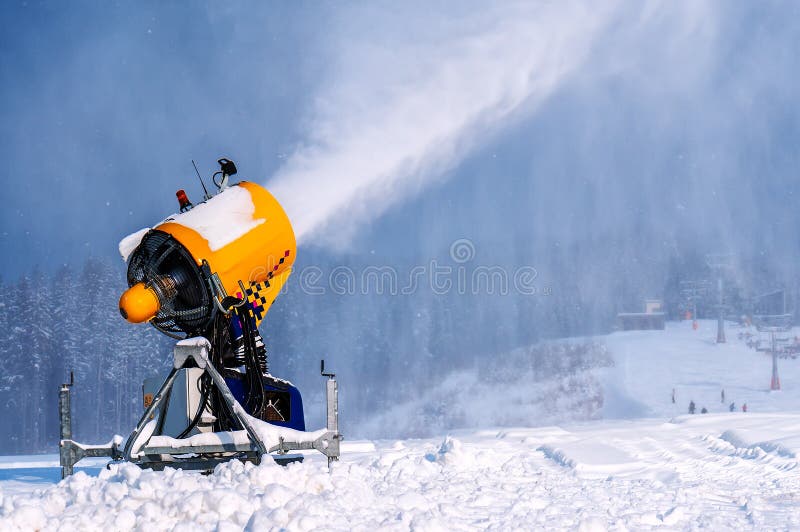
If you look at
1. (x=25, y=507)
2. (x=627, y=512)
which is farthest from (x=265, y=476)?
(x=627, y=512)

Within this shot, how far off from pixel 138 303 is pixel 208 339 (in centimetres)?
87

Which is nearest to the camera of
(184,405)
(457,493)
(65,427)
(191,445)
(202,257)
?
(457,493)

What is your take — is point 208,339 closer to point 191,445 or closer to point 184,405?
point 184,405

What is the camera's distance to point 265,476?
298 inches

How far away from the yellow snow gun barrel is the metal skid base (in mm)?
612

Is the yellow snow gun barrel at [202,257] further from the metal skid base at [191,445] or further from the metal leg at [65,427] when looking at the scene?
the metal leg at [65,427]

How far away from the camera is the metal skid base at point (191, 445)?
28.7ft

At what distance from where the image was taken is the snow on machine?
349 inches

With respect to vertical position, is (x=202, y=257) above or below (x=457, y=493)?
above

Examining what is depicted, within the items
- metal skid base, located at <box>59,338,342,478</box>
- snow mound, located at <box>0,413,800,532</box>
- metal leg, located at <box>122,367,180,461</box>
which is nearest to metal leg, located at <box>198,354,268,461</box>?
metal skid base, located at <box>59,338,342,478</box>

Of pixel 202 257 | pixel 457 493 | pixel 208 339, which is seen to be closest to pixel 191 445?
pixel 208 339

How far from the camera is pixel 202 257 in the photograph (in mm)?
9055

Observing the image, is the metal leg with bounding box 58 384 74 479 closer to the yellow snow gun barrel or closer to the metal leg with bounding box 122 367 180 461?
the metal leg with bounding box 122 367 180 461

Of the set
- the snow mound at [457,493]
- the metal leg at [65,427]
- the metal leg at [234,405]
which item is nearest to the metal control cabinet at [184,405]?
the metal leg at [234,405]
